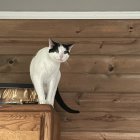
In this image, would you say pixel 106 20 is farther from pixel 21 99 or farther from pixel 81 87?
pixel 21 99

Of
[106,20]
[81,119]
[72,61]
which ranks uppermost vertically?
[106,20]

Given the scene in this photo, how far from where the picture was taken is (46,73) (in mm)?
1460

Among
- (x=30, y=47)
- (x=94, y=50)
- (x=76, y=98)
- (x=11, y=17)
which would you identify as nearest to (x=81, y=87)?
(x=76, y=98)

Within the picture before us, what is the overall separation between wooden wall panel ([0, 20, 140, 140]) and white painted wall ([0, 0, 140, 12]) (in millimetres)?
67

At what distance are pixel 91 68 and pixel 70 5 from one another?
347 mm

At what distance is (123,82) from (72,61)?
0.93 ft

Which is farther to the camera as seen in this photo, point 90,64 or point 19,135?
point 90,64

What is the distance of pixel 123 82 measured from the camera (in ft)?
5.76

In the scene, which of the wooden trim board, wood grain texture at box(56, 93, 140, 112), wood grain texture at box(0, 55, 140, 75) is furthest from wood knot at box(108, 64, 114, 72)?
the wooden trim board

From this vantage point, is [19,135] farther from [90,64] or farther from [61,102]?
[90,64]

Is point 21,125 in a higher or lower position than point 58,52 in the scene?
lower

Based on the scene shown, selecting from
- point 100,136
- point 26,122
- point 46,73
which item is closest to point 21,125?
point 26,122

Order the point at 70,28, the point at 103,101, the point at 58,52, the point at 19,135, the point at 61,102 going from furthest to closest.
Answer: the point at 70,28 < the point at 103,101 < the point at 61,102 < the point at 58,52 < the point at 19,135

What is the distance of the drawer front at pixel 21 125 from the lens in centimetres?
133
